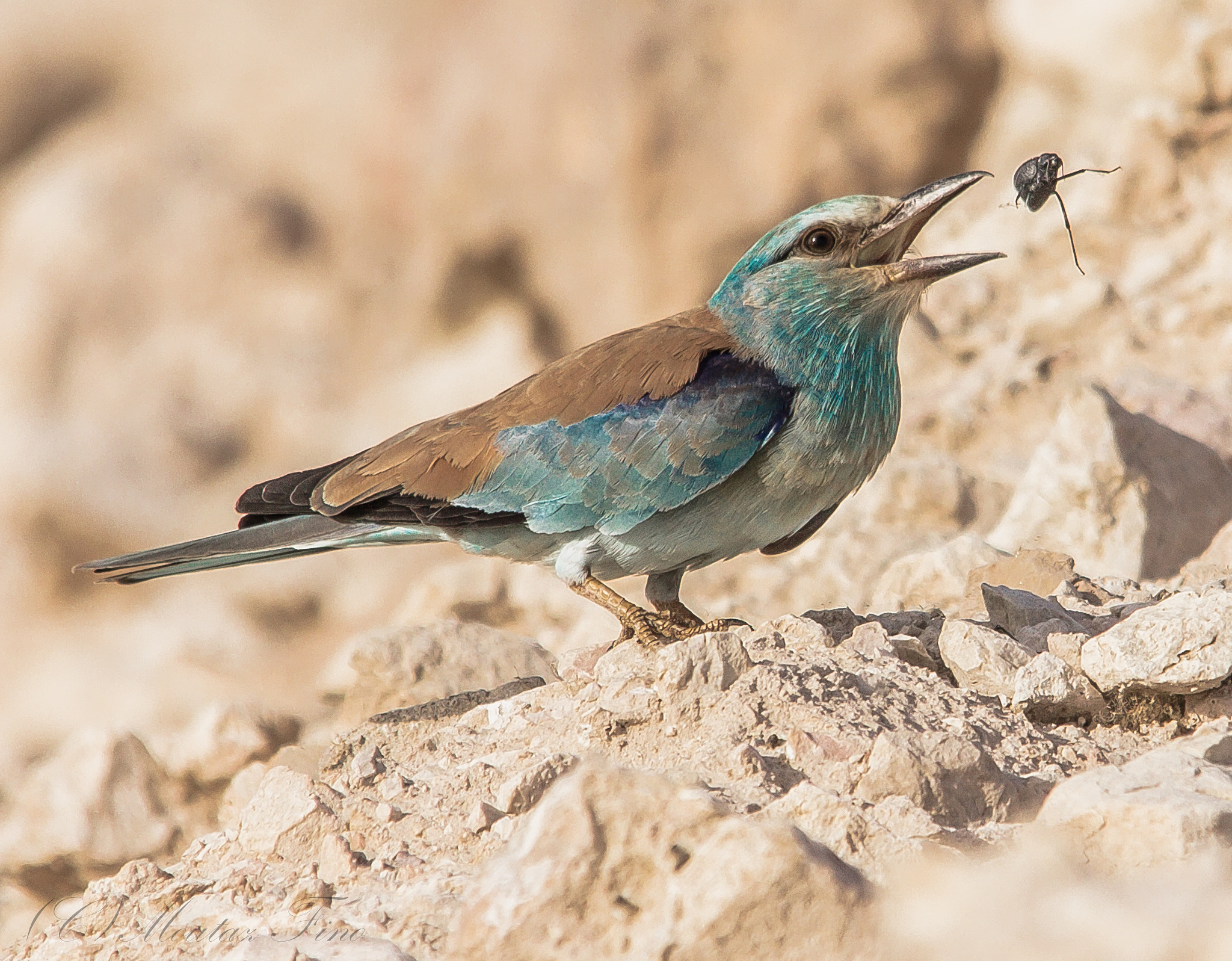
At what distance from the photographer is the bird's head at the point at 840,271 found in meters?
3.97

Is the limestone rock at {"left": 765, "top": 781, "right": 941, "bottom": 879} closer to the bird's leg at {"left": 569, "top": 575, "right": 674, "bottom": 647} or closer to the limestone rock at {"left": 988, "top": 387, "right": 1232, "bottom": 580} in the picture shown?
the bird's leg at {"left": 569, "top": 575, "right": 674, "bottom": 647}

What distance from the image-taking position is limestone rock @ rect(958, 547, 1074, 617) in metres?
3.83

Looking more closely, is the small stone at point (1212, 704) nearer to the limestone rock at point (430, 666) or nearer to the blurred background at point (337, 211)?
the limestone rock at point (430, 666)

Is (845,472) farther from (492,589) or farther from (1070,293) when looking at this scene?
(1070,293)

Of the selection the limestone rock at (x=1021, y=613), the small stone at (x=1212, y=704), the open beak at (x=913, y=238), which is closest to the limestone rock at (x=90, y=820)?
the limestone rock at (x=1021, y=613)

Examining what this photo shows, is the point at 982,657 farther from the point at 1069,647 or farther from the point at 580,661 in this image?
the point at 580,661

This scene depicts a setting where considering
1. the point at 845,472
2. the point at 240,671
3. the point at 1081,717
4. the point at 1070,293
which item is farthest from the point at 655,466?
the point at 240,671

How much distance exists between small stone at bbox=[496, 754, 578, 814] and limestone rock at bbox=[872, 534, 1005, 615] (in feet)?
5.73

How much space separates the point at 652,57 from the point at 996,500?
423 centimetres

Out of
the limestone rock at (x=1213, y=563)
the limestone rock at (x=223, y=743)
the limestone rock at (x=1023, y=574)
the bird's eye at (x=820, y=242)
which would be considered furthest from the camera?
the limestone rock at (x=223, y=743)

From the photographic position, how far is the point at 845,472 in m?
3.86

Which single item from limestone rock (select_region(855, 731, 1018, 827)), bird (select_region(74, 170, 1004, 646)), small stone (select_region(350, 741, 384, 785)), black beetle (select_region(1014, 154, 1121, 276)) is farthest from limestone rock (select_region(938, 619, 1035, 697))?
black beetle (select_region(1014, 154, 1121, 276))

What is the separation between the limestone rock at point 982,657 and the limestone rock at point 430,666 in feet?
4.31

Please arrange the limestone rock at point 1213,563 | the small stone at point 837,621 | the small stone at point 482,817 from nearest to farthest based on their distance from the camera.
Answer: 1. the small stone at point 482,817
2. the small stone at point 837,621
3. the limestone rock at point 1213,563
